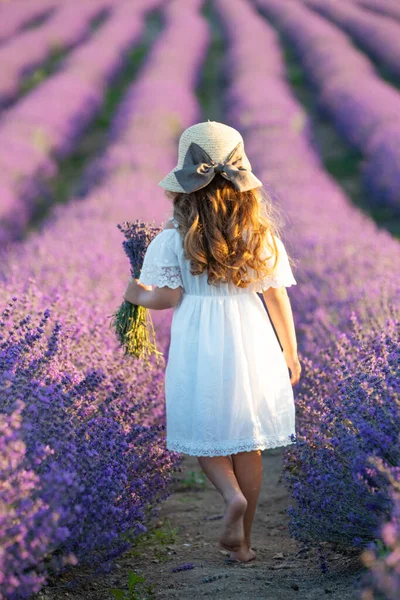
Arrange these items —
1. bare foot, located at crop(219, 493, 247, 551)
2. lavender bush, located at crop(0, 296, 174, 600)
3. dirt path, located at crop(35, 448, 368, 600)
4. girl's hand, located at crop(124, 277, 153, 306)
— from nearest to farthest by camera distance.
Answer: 1. lavender bush, located at crop(0, 296, 174, 600)
2. dirt path, located at crop(35, 448, 368, 600)
3. bare foot, located at crop(219, 493, 247, 551)
4. girl's hand, located at crop(124, 277, 153, 306)

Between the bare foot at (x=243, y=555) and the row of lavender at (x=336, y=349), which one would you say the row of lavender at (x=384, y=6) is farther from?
the bare foot at (x=243, y=555)

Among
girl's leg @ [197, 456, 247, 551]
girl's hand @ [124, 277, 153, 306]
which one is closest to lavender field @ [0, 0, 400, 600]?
girl's leg @ [197, 456, 247, 551]

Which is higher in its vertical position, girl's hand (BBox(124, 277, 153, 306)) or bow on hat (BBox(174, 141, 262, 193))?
bow on hat (BBox(174, 141, 262, 193))

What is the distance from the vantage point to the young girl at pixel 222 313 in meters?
2.55

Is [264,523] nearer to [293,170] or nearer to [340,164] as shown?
[293,170]

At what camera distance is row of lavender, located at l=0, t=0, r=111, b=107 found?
584 inches

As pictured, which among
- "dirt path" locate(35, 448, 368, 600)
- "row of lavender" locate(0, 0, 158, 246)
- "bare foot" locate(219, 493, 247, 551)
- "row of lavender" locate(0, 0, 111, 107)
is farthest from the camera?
"row of lavender" locate(0, 0, 111, 107)

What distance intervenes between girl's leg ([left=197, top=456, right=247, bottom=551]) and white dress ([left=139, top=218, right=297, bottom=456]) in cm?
9

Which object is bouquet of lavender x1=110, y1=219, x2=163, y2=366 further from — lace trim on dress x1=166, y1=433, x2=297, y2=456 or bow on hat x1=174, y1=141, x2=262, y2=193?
lace trim on dress x1=166, y1=433, x2=297, y2=456

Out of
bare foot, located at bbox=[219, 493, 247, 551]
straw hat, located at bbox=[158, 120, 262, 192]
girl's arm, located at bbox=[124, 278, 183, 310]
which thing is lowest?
bare foot, located at bbox=[219, 493, 247, 551]

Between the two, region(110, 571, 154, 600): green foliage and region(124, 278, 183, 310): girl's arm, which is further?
region(124, 278, 183, 310): girl's arm

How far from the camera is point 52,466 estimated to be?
1.89 meters

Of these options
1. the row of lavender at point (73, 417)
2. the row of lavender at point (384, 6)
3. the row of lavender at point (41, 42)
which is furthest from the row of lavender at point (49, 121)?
the row of lavender at point (384, 6)

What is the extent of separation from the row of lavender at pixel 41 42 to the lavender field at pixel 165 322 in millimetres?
145
